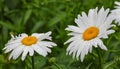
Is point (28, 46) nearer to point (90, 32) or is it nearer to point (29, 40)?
point (29, 40)

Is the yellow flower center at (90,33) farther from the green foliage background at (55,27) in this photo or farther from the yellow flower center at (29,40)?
the yellow flower center at (29,40)

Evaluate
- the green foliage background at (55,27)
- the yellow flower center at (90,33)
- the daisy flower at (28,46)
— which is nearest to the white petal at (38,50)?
the daisy flower at (28,46)

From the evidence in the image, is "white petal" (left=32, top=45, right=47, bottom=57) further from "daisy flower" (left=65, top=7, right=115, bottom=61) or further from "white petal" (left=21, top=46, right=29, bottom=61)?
"daisy flower" (left=65, top=7, right=115, bottom=61)

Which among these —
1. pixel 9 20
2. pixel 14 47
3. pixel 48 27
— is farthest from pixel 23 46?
pixel 9 20

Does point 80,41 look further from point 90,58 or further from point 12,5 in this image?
point 12,5

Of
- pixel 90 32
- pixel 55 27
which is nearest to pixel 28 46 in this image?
pixel 90 32

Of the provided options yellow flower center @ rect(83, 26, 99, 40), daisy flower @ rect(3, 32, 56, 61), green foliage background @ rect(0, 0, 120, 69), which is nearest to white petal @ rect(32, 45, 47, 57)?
daisy flower @ rect(3, 32, 56, 61)
